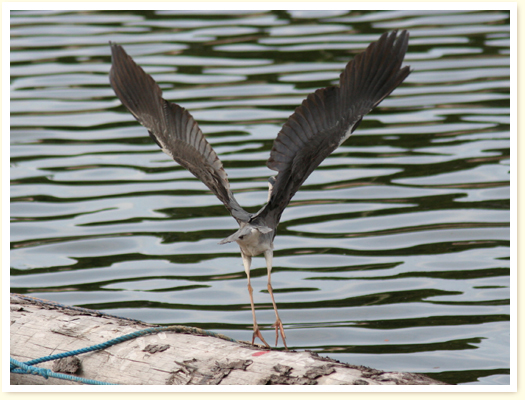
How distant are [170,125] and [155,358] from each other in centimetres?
155

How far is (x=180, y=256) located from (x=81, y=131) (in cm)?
399

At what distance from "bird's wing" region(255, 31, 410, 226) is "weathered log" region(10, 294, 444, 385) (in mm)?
975

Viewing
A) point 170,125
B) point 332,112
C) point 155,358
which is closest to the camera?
point 155,358

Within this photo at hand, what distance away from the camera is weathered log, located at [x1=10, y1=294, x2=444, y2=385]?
4.05 metres

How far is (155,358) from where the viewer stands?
176 inches

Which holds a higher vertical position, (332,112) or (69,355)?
(332,112)

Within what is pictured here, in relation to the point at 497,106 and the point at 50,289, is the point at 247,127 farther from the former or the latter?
the point at 50,289

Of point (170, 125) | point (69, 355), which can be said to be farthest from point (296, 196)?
point (69, 355)

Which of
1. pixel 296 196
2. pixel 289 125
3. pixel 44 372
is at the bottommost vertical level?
pixel 44 372

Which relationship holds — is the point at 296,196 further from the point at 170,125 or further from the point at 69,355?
the point at 69,355

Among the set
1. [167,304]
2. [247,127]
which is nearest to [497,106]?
[247,127]

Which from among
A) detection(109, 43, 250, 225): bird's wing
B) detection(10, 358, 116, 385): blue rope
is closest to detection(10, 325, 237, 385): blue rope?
detection(10, 358, 116, 385): blue rope

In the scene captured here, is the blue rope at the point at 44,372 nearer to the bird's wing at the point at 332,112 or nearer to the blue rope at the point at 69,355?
the blue rope at the point at 69,355

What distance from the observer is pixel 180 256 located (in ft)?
26.6
